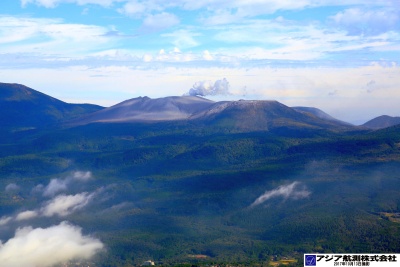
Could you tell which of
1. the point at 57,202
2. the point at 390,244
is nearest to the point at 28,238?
the point at 57,202

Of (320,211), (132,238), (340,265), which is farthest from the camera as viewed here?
(320,211)

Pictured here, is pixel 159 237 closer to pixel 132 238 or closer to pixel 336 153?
pixel 132 238

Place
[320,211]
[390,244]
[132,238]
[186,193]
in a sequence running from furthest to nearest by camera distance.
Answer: [186,193], [320,211], [132,238], [390,244]

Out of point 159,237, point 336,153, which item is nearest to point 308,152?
point 336,153

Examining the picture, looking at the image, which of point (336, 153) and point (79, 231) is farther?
point (336, 153)

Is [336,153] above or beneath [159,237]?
above

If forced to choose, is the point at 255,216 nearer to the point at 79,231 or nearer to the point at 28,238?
the point at 79,231
